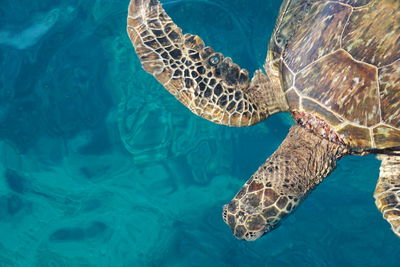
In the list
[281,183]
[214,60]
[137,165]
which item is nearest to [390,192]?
[281,183]

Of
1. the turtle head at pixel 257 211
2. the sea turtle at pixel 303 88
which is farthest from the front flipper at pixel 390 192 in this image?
the turtle head at pixel 257 211

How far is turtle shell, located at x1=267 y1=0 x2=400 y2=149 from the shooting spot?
3223 millimetres

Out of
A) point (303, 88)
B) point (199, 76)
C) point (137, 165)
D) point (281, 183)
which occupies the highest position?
point (199, 76)

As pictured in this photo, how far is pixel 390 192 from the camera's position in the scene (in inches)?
144

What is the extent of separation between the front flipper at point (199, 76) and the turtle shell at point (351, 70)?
0.48 m

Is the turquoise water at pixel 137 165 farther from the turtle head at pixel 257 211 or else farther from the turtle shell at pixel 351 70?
the turtle head at pixel 257 211

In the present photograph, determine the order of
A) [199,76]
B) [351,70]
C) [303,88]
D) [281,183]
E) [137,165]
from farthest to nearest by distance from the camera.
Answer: [137,165]
[199,76]
[303,88]
[281,183]
[351,70]

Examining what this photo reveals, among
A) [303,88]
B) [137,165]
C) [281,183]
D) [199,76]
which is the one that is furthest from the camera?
[137,165]

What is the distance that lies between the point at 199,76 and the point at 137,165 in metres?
1.70

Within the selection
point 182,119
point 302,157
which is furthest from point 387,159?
point 182,119

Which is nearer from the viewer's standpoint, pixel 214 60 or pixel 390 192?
pixel 390 192

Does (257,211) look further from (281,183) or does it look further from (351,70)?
(351,70)

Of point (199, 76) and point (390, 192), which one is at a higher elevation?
point (199, 76)

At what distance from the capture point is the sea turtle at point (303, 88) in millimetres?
3281
